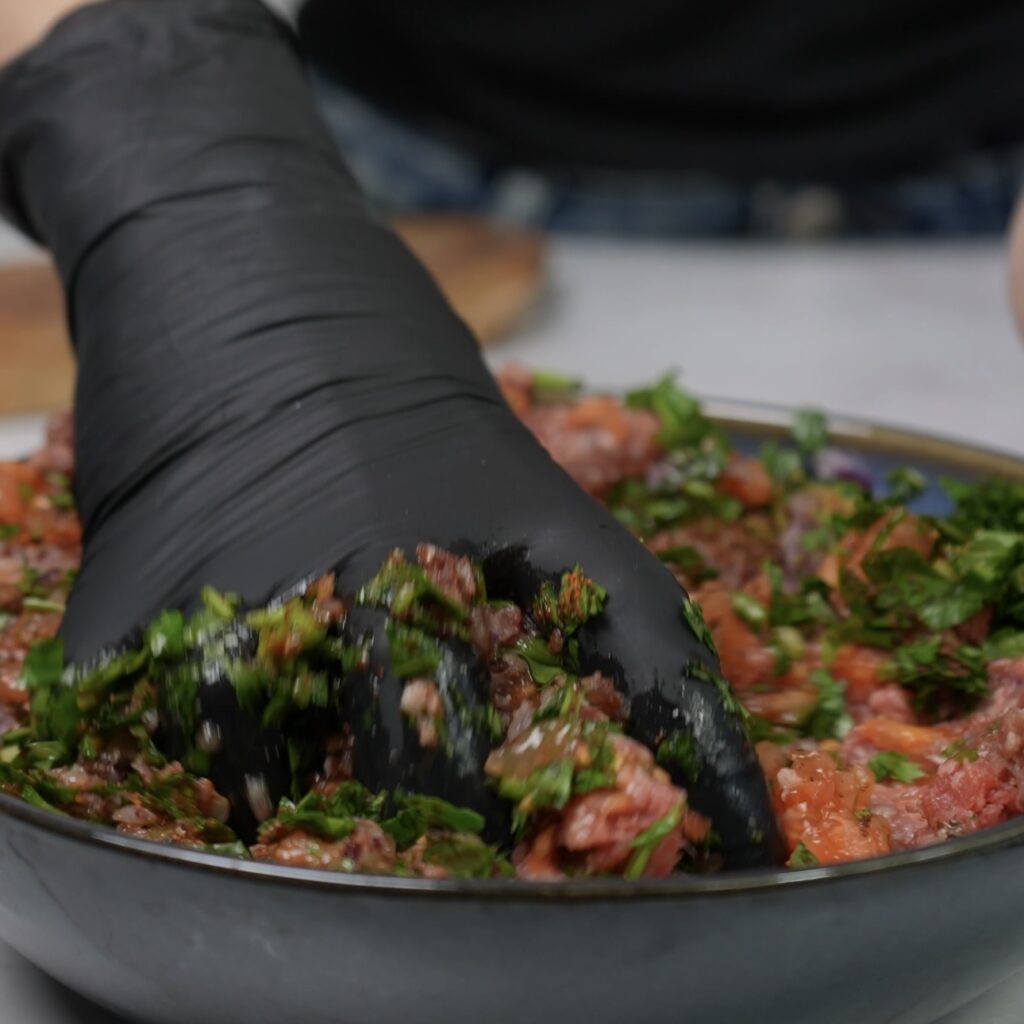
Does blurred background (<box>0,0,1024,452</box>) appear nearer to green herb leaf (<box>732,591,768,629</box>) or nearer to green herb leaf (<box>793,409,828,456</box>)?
green herb leaf (<box>793,409,828,456</box>)

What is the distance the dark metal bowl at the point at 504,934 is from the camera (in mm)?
652

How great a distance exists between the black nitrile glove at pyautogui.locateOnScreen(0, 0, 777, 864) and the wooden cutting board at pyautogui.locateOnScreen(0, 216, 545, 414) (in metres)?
0.88

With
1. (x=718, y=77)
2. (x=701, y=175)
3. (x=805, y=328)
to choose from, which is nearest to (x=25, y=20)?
(x=805, y=328)

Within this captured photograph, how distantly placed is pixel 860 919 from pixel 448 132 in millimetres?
3070

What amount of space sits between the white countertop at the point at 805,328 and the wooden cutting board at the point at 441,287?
102 mm

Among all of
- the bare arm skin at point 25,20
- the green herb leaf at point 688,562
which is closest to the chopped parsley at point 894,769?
the green herb leaf at point 688,562

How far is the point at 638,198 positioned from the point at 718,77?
412mm

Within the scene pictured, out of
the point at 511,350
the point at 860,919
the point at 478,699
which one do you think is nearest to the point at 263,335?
the point at 478,699

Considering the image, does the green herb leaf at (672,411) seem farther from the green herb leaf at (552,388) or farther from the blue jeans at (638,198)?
the blue jeans at (638,198)

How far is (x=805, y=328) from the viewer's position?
299 cm

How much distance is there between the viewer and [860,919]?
692 mm

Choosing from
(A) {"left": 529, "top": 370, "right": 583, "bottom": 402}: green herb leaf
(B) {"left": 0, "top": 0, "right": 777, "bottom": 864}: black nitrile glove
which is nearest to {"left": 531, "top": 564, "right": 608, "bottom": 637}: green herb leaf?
(B) {"left": 0, "top": 0, "right": 777, "bottom": 864}: black nitrile glove

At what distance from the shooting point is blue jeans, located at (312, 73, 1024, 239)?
3.43 meters

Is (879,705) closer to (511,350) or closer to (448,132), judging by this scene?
(511,350)
